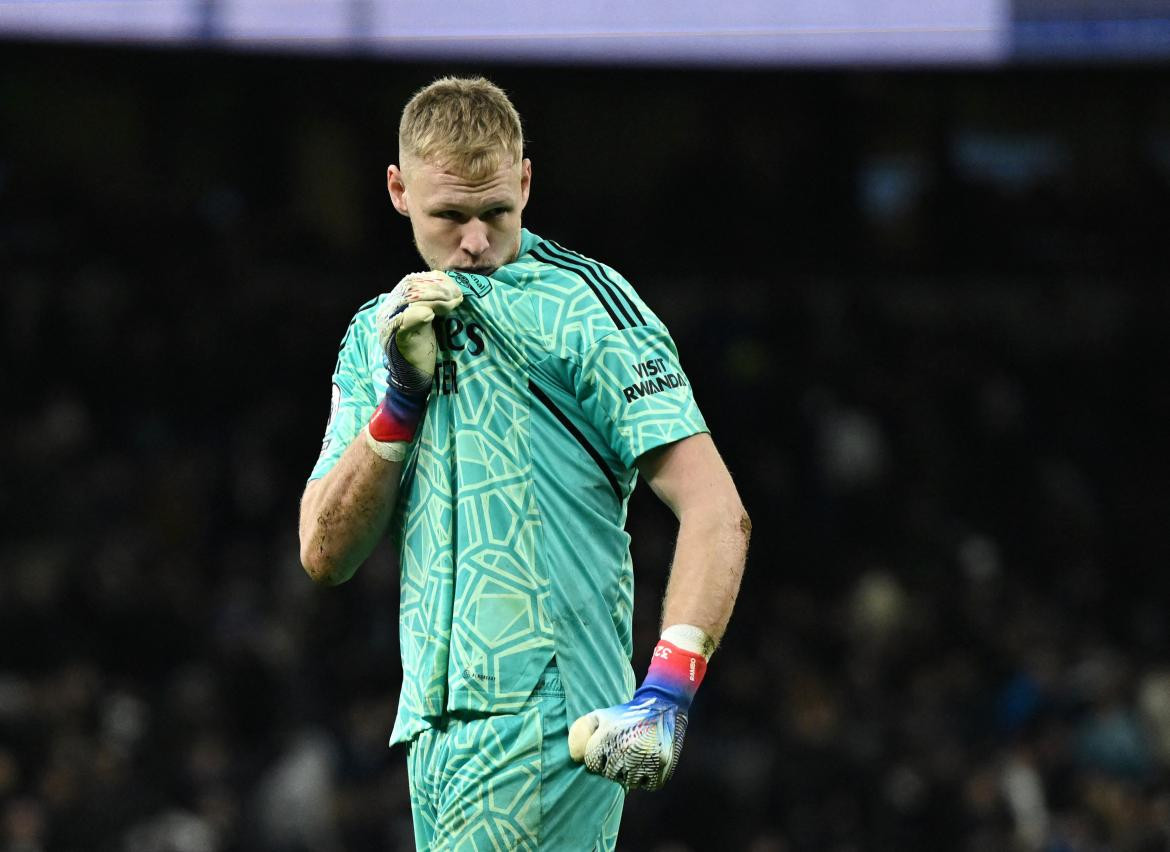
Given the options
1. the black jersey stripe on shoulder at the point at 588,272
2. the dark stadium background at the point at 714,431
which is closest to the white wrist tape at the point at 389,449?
the black jersey stripe on shoulder at the point at 588,272

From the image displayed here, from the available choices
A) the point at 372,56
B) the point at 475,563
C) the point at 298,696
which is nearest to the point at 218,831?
the point at 298,696

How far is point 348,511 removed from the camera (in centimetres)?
323

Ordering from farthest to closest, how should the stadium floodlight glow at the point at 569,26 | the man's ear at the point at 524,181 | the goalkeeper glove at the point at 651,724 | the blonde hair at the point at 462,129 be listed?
the stadium floodlight glow at the point at 569,26 → the man's ear at the point at 524,181 → the blonde hair at the point at 462,129 → the goalkeeper glove at the point at 651,724

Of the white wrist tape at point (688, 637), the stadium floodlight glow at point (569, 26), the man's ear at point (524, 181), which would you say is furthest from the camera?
the stadium floodlight glow at point (569, 26)

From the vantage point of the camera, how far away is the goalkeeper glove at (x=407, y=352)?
306 centimetres

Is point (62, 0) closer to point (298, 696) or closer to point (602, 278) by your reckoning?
point (298, 696)

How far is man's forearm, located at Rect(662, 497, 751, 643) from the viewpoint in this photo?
298 cm

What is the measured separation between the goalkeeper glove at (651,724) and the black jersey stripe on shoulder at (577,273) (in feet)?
1.84

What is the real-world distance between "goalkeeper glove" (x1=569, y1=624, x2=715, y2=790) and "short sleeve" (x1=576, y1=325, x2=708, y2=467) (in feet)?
1.11

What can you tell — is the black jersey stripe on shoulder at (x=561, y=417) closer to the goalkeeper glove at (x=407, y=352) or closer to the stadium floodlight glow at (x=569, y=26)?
the goalkeeper glove at (x=407, y=352)

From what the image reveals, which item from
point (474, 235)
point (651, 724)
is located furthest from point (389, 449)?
point (651, 724)

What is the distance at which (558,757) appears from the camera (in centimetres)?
309

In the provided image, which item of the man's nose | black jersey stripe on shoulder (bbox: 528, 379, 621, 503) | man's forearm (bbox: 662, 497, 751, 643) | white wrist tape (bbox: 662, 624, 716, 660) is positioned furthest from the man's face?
white wrist tape (bbox: 662, 624, 716, 660)

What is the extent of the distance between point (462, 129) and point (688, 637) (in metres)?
0.98
